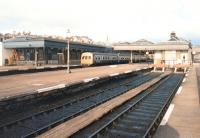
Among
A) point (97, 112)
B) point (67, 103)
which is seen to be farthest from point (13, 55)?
point (97, 112)

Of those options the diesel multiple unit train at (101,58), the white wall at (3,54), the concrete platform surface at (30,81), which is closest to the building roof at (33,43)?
the white wall at (3,54)

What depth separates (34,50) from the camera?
212ft

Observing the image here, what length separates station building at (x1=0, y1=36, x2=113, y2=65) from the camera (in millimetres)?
57969

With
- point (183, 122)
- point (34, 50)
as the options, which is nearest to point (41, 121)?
point (183, 122)

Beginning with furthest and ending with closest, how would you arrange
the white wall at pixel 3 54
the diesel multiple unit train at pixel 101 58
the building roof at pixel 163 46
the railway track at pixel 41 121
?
the building roof at pixel 163 46, the white wall at pixel 3 54, the diesel multiple unit train at pixel 101 58, the railway track at pixel 41 121

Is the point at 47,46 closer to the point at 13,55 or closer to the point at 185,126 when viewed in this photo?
the point at 13,55

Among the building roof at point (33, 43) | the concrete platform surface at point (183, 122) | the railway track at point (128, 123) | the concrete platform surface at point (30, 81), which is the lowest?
the railway track at point (128, 123)

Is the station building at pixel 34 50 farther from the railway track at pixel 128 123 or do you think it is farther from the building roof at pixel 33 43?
the railway track at pixel 128 123

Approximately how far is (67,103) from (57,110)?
6.55 ft

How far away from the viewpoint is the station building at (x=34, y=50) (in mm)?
57969

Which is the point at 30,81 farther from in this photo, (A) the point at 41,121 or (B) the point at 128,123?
(B) the point at 128,123

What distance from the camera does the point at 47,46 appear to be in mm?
57312

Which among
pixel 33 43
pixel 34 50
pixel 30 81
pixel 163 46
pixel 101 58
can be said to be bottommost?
pixel 30 81

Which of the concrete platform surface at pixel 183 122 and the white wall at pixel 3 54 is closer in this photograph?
the concrete platform surface at pixel 183 122
